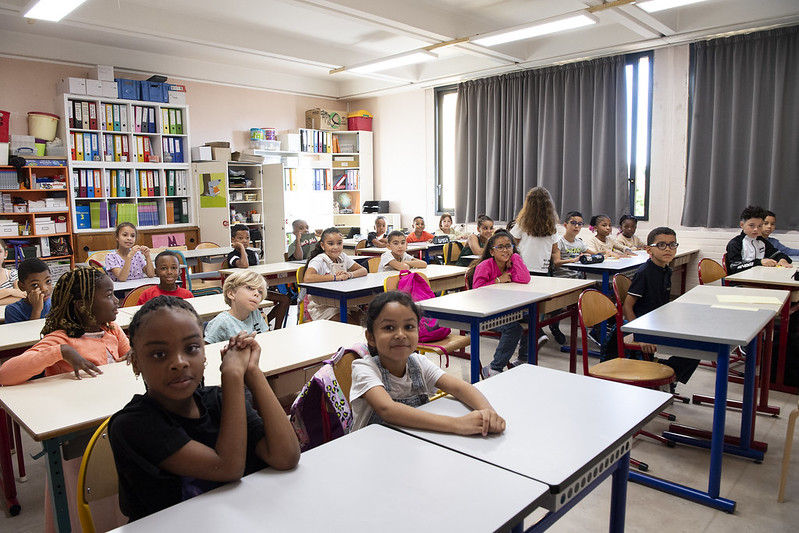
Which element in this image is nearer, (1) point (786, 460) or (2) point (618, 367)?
(1) point (786, 460)

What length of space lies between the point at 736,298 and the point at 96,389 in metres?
3.28

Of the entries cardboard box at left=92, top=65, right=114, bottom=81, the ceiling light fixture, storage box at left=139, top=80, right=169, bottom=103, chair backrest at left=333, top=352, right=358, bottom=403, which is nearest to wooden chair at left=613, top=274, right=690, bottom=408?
chair backrest at left=333, top=352, right=358, bottom=403

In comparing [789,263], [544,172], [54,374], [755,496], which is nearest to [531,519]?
[755,496]

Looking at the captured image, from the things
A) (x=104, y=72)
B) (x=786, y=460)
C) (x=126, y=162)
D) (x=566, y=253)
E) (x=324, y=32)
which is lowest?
(x=786, y=460)

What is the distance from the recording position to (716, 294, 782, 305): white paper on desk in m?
3.17

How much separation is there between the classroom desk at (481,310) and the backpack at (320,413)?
4.94 feet

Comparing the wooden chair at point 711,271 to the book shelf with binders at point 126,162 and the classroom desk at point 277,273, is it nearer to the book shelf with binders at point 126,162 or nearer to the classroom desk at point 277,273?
the classroom desk at point 277,273

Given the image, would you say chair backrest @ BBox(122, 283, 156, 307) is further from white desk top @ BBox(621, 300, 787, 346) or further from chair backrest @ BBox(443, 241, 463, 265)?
chair backrest @ BBox(443, 241, 463, 265)

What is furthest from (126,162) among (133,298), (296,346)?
(296,346)

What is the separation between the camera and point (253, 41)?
22.9 feet

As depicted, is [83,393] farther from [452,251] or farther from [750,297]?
[452,251]

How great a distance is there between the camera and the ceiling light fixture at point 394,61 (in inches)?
270

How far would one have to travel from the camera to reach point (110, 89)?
22.0ft

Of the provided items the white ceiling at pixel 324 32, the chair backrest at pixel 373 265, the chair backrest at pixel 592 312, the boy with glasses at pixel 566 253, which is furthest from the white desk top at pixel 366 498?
the white ceiling at pixel 324 32
